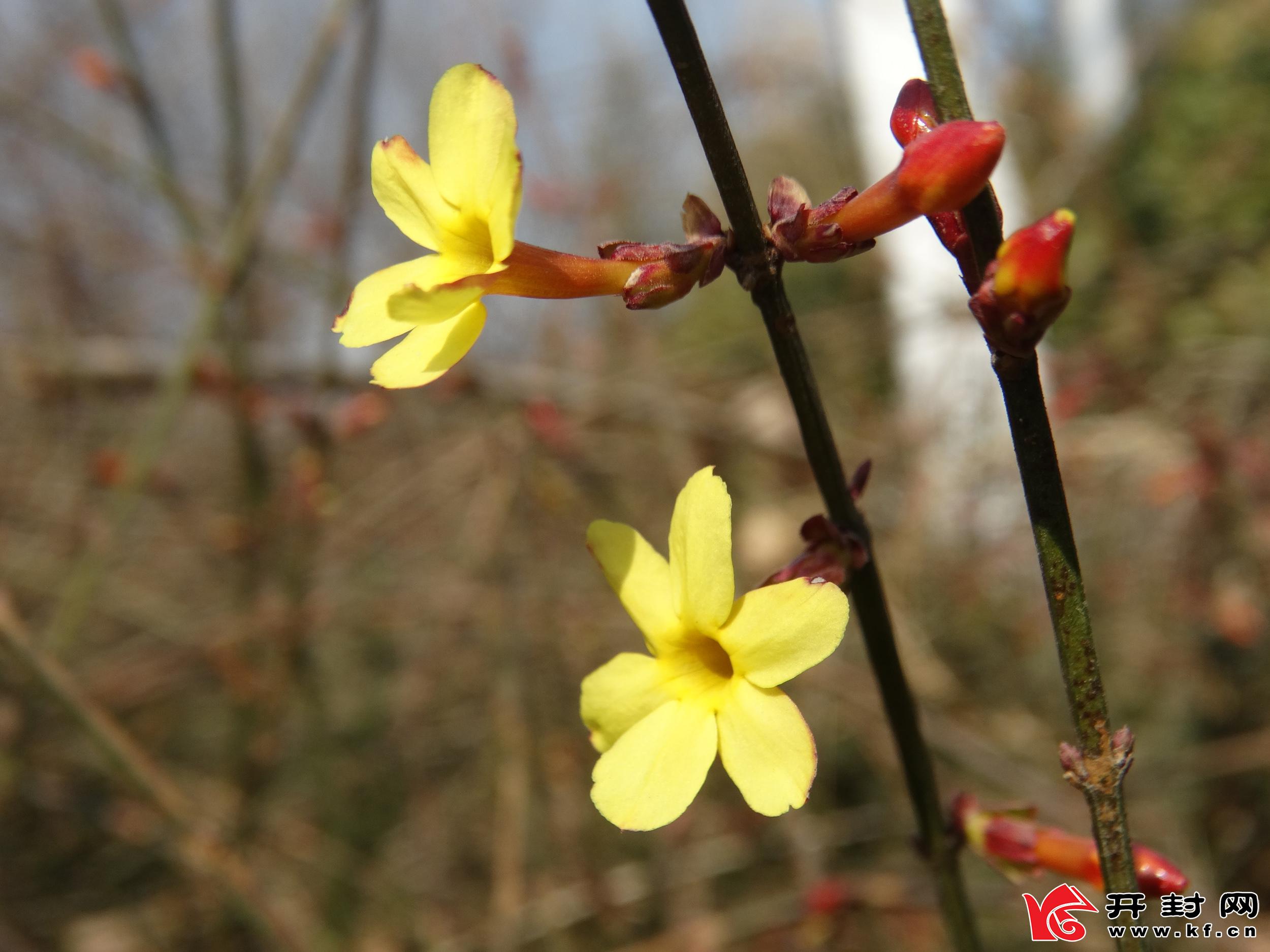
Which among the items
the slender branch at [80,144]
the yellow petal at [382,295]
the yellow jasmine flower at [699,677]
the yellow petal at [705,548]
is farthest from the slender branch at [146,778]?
the slender branch at [80,144]

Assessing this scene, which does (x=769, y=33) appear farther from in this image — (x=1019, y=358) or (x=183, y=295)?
(x=1019, y=358)

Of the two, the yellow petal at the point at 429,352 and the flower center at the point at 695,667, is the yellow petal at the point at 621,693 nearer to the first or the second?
the flower center at the point at 695,667

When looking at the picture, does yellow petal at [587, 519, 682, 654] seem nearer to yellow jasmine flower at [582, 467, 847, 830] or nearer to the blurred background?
yellow jasmine flower at [582, 467, 847, 830]

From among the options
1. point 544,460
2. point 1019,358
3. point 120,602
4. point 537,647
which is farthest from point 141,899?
point 1019,358

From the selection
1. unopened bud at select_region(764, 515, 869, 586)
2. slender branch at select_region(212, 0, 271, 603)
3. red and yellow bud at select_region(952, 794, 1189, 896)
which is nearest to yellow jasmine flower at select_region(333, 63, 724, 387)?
unopened bud at select_region(764, 515, 869, 586)

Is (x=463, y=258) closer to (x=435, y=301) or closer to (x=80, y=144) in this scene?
(x=435, y=301)

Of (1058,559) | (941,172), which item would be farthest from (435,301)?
(1058,559)
